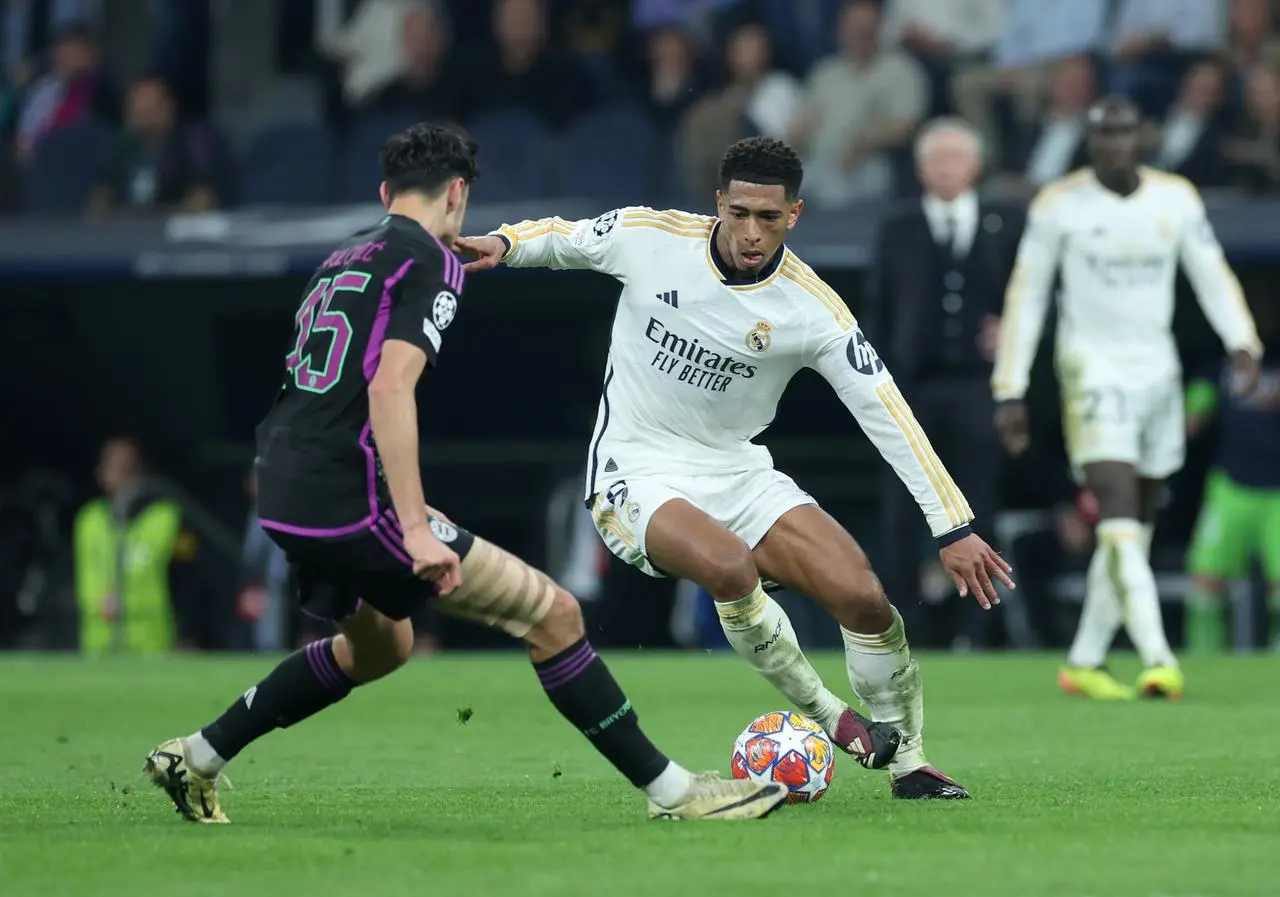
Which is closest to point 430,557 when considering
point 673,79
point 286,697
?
point 286,697

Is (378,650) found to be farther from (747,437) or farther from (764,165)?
(764,165)

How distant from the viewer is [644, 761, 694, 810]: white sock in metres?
6.01

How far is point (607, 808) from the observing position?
21.3 ft

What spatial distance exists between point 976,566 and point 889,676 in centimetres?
52

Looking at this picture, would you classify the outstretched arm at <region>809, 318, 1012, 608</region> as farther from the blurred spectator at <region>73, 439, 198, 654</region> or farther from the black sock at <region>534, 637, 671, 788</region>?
the blurred spectator at <region>73, 439, 198, 654</region>

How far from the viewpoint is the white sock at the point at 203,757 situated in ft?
20.2

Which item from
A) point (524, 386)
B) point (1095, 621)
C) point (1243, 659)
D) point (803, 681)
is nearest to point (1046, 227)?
point (1095, 621)

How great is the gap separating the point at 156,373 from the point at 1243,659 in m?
8.43

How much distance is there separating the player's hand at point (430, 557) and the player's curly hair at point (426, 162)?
0.99 meters

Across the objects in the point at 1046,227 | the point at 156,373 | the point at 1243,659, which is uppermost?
the point at 1046,227

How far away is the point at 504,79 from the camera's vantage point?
1688 cm

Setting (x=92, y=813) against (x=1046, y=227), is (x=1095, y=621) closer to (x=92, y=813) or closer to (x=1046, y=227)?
(x=1046, y=227)

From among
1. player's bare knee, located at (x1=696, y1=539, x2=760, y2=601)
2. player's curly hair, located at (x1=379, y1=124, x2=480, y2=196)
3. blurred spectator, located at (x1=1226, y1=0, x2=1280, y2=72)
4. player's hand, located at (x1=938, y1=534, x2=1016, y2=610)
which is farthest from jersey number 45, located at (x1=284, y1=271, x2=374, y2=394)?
blurred spectator, located at (x1=1226, y1=0, x2=1280, y2=72)

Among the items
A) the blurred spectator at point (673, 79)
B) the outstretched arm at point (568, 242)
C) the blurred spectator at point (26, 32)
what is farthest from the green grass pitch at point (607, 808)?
the blurred spectator at point (26, 32)
